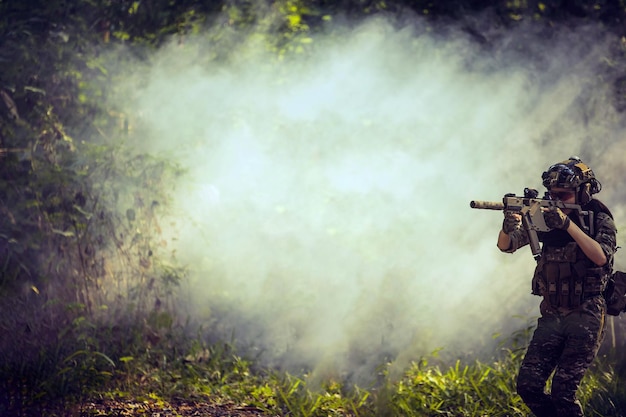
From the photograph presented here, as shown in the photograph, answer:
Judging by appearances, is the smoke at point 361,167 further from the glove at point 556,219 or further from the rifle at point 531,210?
the glove at point 556,219

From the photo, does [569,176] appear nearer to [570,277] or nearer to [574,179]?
[574,179]

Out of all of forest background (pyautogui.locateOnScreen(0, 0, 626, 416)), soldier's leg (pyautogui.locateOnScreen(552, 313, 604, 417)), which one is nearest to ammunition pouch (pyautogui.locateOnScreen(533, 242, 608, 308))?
soldier's leg (pyautogui.locateOnScreen(552, 313, 604, 417))

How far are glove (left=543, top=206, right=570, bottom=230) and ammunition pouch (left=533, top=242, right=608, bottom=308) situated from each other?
25 cm

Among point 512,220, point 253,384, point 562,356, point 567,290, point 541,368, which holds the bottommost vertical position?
point 253,384

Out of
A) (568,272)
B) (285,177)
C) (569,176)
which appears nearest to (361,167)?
(285,177)

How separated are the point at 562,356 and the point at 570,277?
0.52 m

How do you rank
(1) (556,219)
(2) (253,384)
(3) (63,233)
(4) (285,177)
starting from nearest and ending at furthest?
(1) (556,219) → (2) (253,384) → (3) (63,233) → (4) (285,177)

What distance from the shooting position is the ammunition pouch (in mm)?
4926

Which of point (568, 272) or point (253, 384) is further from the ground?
point (568, 272)

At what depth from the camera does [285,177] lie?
29.2 feet

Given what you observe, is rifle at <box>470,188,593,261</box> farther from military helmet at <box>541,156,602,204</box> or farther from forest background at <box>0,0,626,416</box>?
forest background at <box>0,0,626,416</box>

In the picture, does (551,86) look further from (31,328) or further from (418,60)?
(31,328)

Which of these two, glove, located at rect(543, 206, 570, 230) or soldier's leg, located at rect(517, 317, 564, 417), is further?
soldier's leg, located at rect(517, 317, 564, 417)

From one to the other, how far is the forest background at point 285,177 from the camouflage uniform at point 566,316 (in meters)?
1.70
